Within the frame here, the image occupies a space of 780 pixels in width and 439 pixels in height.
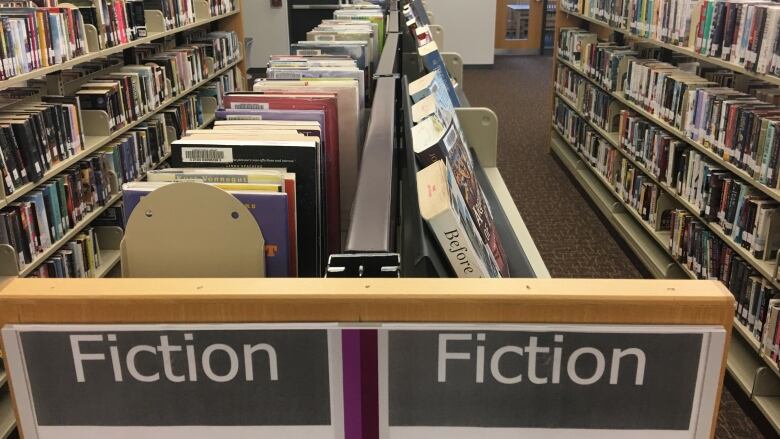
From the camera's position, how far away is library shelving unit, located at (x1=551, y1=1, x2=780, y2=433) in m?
2.58

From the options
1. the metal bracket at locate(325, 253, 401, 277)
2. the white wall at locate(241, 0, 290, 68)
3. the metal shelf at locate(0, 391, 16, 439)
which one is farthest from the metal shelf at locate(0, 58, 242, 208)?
the white wall at locate(241, 0, 290, 68)

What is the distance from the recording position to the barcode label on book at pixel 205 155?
3.89 ft

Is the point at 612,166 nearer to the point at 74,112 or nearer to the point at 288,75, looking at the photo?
the point at 288,75

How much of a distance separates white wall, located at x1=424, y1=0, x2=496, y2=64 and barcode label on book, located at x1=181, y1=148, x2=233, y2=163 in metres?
8.85

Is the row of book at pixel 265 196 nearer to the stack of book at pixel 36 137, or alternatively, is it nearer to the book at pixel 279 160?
the book at pixel 279 160

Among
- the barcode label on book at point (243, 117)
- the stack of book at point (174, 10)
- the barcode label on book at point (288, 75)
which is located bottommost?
the barcode label on book at point (243, 117)

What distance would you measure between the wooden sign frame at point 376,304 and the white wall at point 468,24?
9.28 meters

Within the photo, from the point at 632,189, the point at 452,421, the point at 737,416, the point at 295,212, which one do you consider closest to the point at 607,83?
the point at 632,189

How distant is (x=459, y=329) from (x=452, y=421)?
0.12m

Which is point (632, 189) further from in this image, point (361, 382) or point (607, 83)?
point (361, 382)

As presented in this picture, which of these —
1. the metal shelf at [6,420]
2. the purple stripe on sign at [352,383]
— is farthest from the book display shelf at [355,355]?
the metal shelf at [6,420]

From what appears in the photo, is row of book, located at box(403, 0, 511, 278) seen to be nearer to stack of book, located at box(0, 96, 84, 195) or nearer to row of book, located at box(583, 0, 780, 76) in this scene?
row of book, located at box(583, 0, 780, 76)

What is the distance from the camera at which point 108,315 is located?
73cm

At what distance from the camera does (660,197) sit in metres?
3.67
